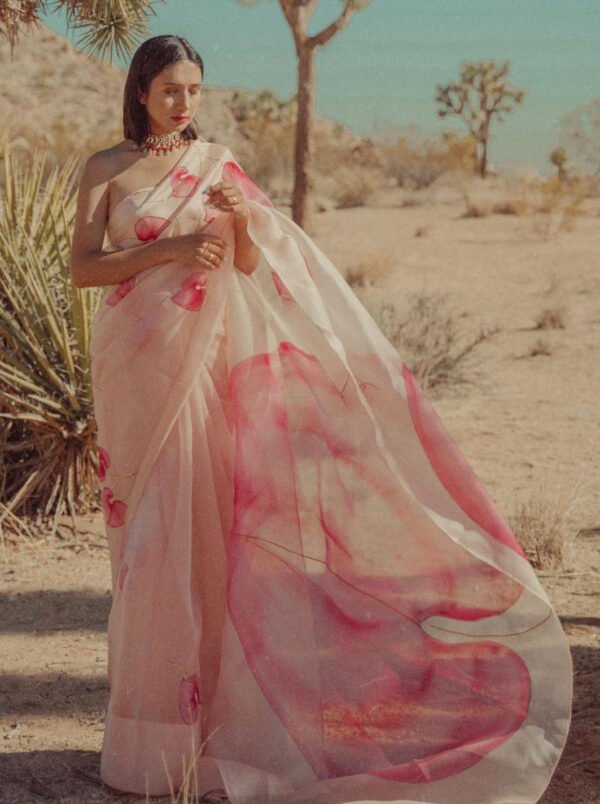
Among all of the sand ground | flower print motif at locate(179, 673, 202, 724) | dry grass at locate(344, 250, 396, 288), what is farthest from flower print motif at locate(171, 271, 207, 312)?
dry grass at locate(344, 250, 396, 288)

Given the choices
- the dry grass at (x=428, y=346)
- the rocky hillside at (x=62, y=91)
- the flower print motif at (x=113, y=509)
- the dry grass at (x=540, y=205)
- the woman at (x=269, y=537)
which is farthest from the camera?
the rocky hillside at (x=62, y=91)

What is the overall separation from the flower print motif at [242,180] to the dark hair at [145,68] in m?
0.13

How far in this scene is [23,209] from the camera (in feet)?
19.8

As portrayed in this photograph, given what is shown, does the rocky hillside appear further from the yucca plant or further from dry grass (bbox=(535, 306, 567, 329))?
the yucca plant

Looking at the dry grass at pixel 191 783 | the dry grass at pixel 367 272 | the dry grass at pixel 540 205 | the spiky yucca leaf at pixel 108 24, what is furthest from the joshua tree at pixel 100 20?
the dry grass at pixel 540 205

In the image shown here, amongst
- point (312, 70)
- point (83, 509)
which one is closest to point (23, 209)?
point (83, 509)

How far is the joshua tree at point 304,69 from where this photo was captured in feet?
35.2

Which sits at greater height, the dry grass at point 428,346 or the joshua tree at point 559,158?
the joshua tree at point 559,158

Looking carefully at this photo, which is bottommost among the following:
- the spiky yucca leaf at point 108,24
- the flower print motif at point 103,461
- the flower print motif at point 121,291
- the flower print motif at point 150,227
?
the flower print motif at point 103,461

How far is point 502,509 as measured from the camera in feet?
20.7

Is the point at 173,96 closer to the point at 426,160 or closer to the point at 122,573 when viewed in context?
the point at 122,573

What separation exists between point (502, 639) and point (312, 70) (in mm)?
8704

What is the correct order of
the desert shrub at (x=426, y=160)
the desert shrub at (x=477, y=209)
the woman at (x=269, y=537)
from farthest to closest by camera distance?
the desert shrub at (x=426, y=160)
the desert shrub at (x=477, y=209)
the woman at (x=269, y=537)

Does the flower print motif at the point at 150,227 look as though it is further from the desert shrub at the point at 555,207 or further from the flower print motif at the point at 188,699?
the desert shrub at the point at 555,207
